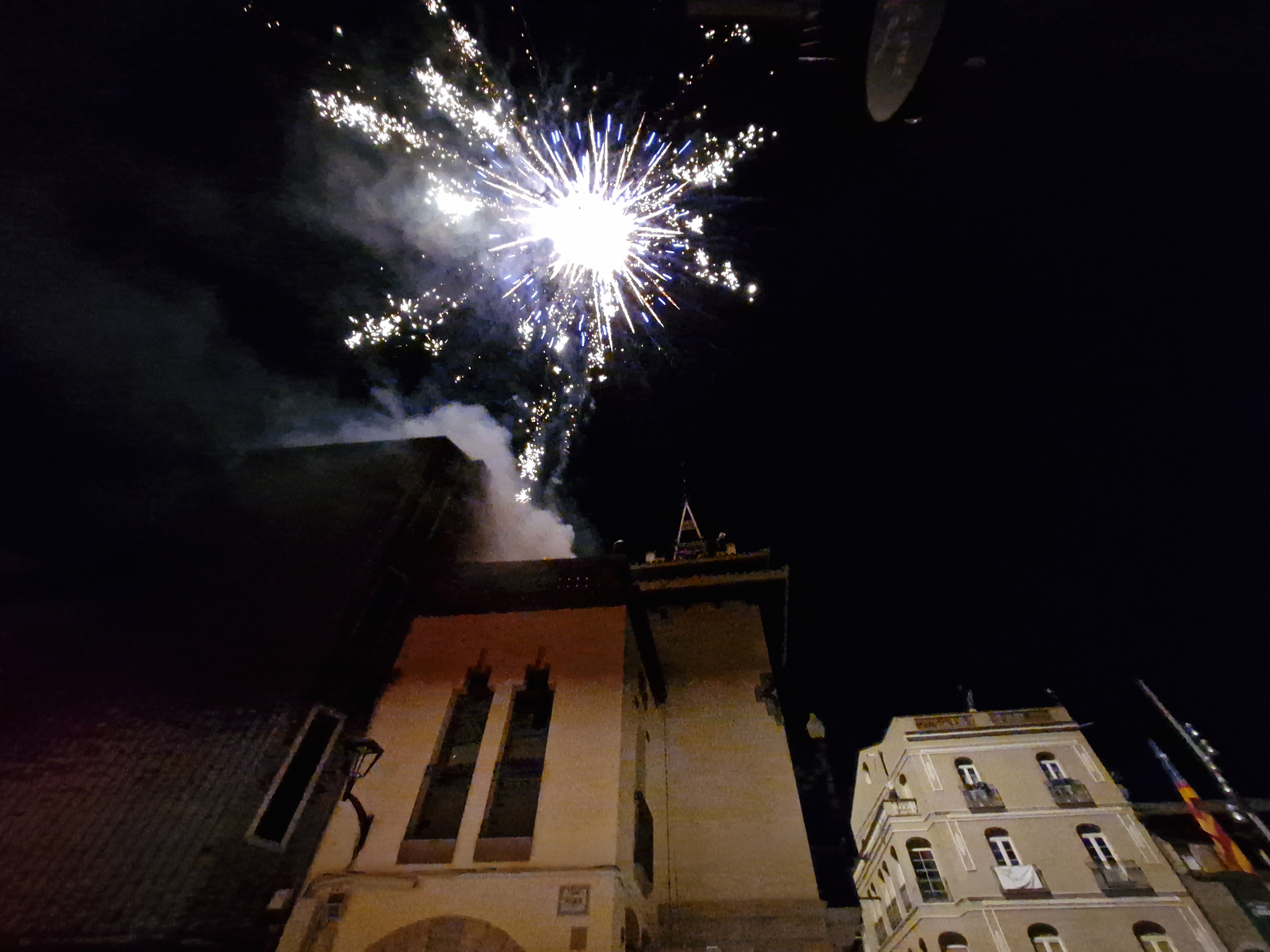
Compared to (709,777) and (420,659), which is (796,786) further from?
(420,659)

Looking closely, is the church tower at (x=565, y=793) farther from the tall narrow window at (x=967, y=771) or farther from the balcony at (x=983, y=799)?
the tall narrow window at (x=967, y=771)

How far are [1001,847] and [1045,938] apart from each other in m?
2.96

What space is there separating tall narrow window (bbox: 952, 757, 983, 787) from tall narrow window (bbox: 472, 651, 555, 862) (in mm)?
21091

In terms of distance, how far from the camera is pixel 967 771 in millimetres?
23891

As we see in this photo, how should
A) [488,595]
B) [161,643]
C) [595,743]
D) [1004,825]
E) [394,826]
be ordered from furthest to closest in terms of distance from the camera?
1. [1004,825]
2. [488,595]
3. [161,643]
4. [595,743]
5. [394,826]

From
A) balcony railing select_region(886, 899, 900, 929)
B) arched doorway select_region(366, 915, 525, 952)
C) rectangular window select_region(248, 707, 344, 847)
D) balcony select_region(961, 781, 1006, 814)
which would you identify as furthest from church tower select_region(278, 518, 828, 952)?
balcony railing select_region(886, 899, 900, 929)

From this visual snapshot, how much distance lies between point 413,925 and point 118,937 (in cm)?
505

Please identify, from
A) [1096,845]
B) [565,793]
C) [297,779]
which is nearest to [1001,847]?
[1096,845]

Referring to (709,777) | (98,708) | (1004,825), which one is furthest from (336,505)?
(1004,825)

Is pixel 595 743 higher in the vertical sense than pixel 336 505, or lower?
lower

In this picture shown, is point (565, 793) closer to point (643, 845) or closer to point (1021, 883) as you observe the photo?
point (643, 845)

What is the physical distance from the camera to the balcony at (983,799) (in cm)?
2212

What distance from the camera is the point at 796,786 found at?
13.8 meters

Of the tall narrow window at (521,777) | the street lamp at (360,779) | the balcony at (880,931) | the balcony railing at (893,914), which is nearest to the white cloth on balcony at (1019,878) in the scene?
the balcony railing at (893,914)
